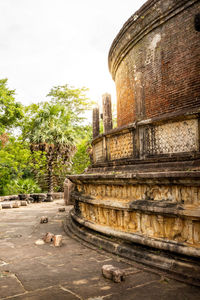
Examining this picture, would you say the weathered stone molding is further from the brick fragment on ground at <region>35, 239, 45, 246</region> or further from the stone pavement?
the brick fragment on ground at <region>35, 239, 45, 246</region>

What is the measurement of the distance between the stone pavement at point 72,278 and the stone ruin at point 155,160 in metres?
0.24

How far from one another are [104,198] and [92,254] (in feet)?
3.47

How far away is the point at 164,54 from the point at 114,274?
5879 millimetres

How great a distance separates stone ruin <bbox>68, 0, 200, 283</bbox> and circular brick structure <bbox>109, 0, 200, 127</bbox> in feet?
0.08

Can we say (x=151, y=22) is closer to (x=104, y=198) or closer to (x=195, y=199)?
(x=104, y=198)

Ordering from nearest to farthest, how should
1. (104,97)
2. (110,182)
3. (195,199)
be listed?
(195,199)
(110,182)
(104,97)

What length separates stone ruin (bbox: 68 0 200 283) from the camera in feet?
10.5

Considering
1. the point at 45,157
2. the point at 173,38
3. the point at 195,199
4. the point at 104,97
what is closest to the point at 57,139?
the point at 45,157

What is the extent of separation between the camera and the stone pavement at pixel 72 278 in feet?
8.30

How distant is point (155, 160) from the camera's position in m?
4.21

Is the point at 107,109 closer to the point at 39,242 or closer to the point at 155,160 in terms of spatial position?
the point at 155,160

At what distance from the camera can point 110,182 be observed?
4441 mm

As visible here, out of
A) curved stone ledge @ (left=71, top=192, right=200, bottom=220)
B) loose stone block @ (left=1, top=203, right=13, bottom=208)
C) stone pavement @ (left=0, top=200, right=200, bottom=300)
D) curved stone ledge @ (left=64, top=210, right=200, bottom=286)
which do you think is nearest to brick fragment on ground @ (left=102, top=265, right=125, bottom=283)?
stone pavement @ (left=0, top=200, right=200, bottom=300)

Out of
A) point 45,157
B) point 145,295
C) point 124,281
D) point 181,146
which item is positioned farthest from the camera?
point 45,157
